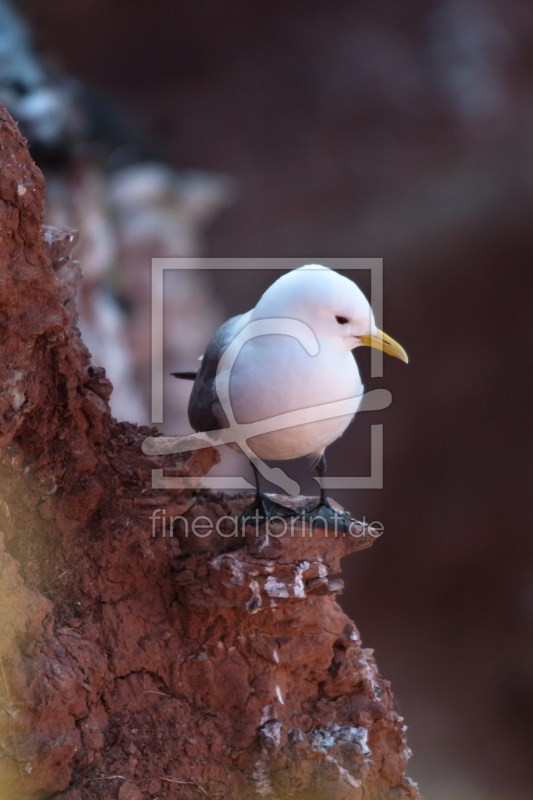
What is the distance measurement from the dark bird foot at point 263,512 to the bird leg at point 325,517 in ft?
0.25

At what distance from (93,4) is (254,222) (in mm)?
2536

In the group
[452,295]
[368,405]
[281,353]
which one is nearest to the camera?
[281,353]

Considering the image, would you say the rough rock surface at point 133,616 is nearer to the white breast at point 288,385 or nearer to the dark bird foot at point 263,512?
the dark bird foot at point 263,512

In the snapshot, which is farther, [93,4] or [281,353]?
[93,4]

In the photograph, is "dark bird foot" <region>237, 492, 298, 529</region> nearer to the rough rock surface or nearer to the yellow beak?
the rough rock surface

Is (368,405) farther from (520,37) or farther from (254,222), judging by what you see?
(520,37)

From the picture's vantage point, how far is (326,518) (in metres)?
2.94

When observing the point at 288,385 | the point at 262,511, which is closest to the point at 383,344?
the point at 288,385

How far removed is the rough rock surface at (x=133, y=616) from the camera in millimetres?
2213

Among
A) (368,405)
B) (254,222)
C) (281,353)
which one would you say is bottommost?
(368,405)

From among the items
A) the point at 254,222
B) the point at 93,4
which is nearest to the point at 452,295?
the point at 254,222

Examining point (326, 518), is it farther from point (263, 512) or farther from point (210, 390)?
point (210, 390)

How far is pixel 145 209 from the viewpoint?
7.51 metres

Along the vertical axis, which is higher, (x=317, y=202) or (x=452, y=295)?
(x=317, y=202)
